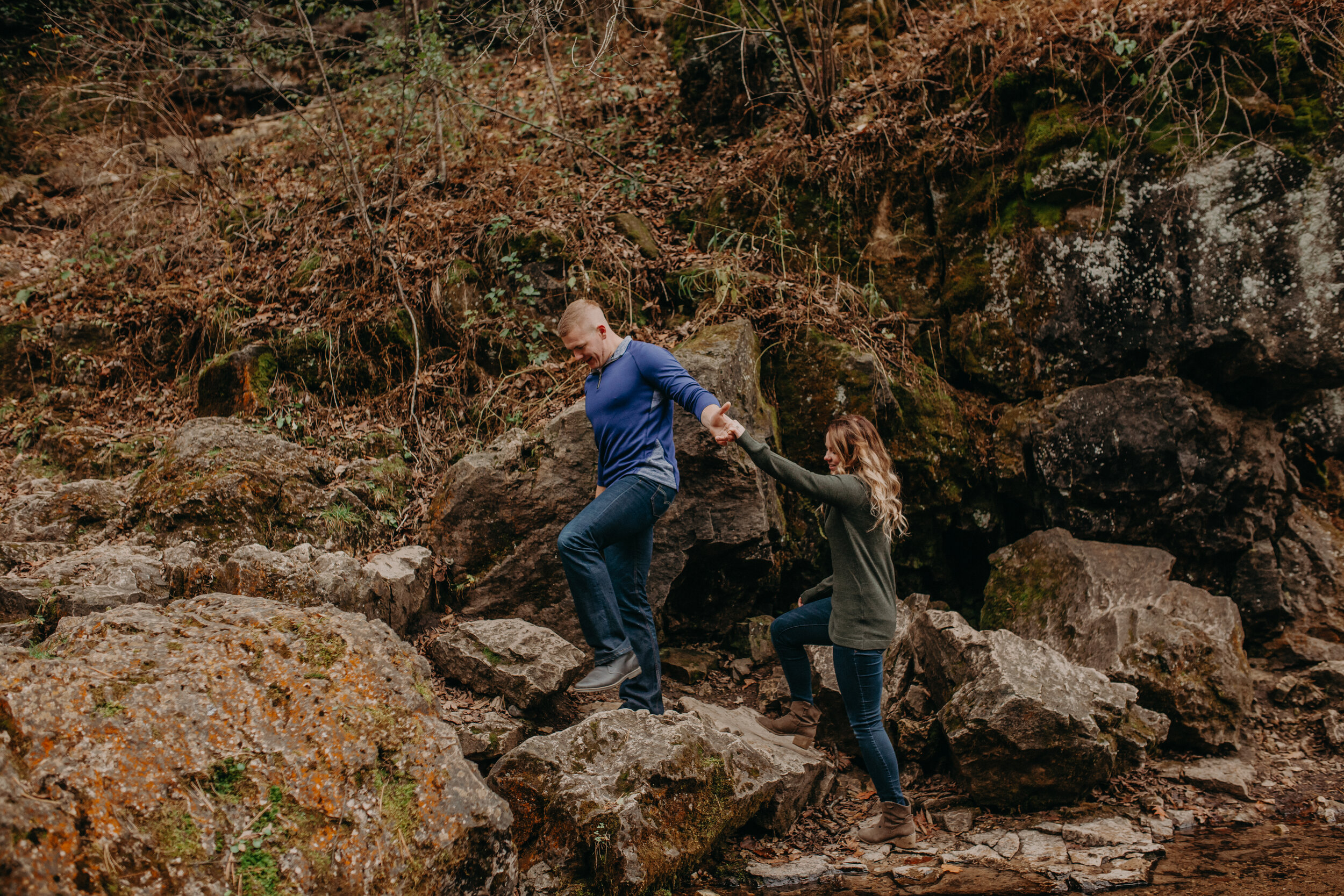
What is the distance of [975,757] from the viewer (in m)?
4.18

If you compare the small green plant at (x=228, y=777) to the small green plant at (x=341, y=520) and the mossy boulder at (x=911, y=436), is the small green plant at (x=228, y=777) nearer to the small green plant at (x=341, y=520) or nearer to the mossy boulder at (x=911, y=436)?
the small green plant at (x=341, y=520)

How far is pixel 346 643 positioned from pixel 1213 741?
5.02 meters

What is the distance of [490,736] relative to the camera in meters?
4.10

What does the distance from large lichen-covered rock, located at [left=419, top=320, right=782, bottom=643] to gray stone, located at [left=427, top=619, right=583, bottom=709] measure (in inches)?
24.2

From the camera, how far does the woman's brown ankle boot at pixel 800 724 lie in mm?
4500

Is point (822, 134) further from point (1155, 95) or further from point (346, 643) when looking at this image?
point (346, 643)

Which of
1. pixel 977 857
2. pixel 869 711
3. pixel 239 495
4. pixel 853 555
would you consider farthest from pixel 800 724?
pixel 239 495

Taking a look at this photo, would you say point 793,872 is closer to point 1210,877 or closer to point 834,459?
point 1210,877

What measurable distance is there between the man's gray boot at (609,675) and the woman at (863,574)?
1092 mm

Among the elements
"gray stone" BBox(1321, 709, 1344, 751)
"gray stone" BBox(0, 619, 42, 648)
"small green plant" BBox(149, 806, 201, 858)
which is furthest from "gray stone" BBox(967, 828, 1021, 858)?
"gray stone" BBox(0, 619, 42, 648)

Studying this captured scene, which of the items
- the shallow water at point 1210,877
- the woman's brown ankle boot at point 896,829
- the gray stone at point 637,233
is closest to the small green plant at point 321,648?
the shallow water at point 1210,877

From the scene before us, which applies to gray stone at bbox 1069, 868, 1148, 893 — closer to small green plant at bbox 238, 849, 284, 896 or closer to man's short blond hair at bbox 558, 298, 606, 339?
small green plant at bbox 238, 849, 284, 896

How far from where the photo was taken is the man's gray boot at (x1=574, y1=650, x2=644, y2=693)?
4078 mm

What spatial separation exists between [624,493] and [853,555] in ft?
4.03
